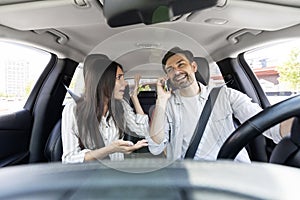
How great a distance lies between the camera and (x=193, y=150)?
5.36 ft

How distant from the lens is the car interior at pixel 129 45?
142 cm

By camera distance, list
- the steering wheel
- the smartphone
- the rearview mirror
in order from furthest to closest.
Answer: the smartphone
the steering wheel
the rearview mirror

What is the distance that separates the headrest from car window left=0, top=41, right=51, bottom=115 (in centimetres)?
105

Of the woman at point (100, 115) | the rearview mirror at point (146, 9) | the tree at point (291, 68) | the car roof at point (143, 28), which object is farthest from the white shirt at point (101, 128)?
the rearview mirror at point (146, 9)

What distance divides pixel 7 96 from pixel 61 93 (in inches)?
17.9

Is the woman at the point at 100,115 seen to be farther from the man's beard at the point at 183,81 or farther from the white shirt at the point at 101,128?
the man's beard at the point at 183,81

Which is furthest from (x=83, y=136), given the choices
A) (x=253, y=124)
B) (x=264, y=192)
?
(x=264, y=192)

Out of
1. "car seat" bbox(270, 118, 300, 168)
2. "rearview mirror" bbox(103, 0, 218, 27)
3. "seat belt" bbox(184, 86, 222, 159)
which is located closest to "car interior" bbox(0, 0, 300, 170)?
"car seat" bbox(270, 118, 300, 168)

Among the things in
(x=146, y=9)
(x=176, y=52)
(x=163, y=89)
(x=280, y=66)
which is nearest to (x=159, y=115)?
(x=163, y=89)

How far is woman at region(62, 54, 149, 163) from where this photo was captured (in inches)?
65.9

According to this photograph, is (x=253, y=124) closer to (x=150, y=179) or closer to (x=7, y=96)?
(x=150, y=179)

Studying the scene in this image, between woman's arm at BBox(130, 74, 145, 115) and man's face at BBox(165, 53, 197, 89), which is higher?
man's face at BBox(165, 53, 197, 89)

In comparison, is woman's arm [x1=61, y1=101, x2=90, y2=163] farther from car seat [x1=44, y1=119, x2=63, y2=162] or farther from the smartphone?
the smartphone

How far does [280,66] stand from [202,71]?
1.39 ft
